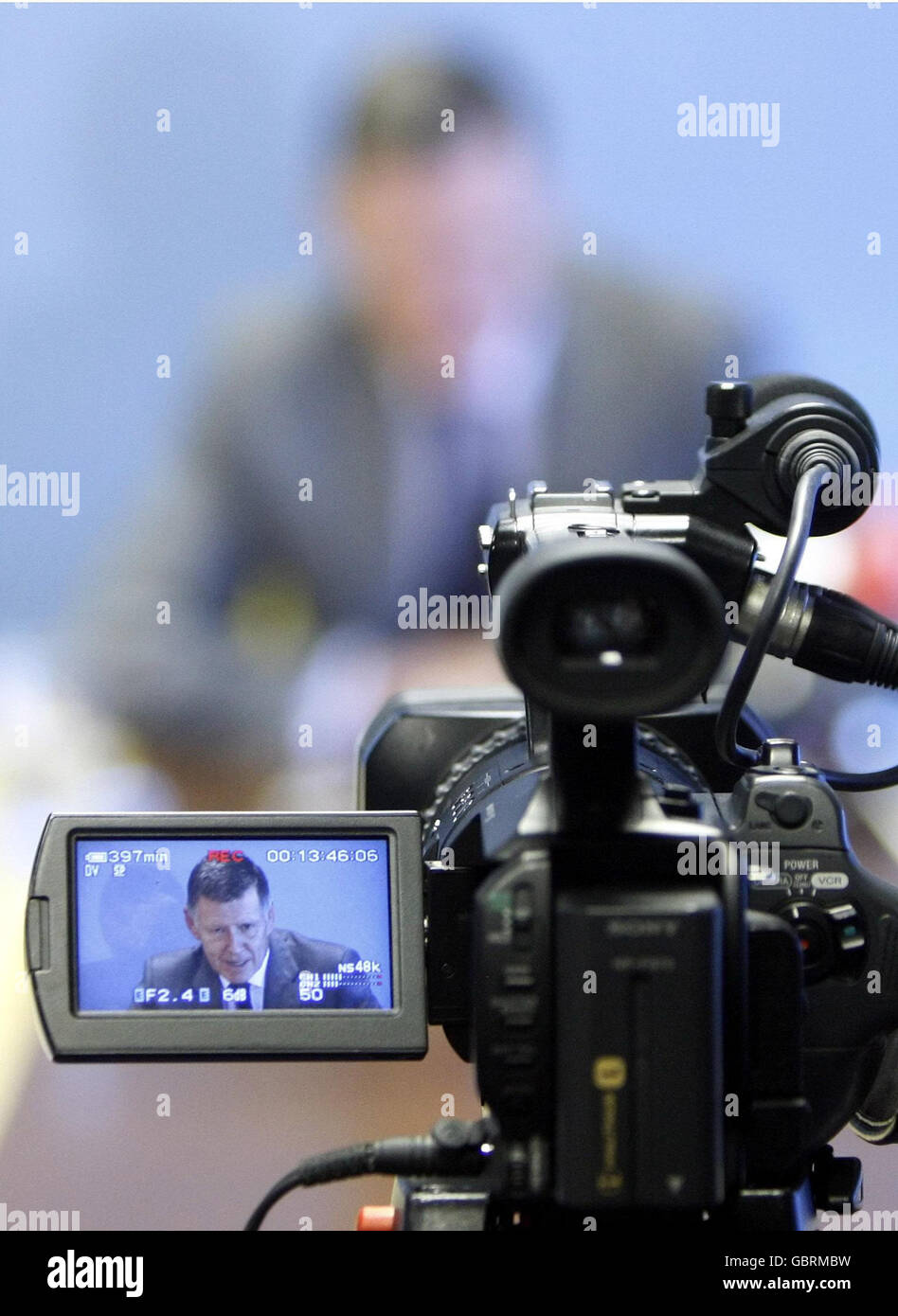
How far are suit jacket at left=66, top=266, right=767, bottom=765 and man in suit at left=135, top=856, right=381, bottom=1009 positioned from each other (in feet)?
2.41

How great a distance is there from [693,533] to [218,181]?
2.94 ft

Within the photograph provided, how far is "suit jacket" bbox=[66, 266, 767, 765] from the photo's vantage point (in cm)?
137

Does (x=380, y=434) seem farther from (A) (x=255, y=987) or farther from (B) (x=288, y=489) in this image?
(A) (x=255, y=987)

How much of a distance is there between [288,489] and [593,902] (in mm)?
954

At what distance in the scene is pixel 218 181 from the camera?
1396 mm

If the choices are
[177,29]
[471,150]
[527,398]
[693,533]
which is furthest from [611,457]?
[693,533]

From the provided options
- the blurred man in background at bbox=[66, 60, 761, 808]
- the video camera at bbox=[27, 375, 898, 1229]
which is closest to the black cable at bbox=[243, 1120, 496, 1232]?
the video camera at bbox=[27, 375, 898, 1229]

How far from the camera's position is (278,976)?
63cm

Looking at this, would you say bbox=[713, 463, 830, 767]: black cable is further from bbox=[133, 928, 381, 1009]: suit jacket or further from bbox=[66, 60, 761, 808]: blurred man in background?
bbox=[66, 60, 761, 808]: blurred man in background

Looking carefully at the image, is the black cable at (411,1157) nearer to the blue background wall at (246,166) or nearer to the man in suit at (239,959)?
the man in suit at (239,959)

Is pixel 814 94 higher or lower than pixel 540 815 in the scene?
higher

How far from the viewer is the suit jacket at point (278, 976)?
0.62 metres

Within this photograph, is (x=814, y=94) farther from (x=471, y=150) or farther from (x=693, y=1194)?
(x=693, y=1194)

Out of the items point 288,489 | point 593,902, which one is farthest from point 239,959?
point 288,489
